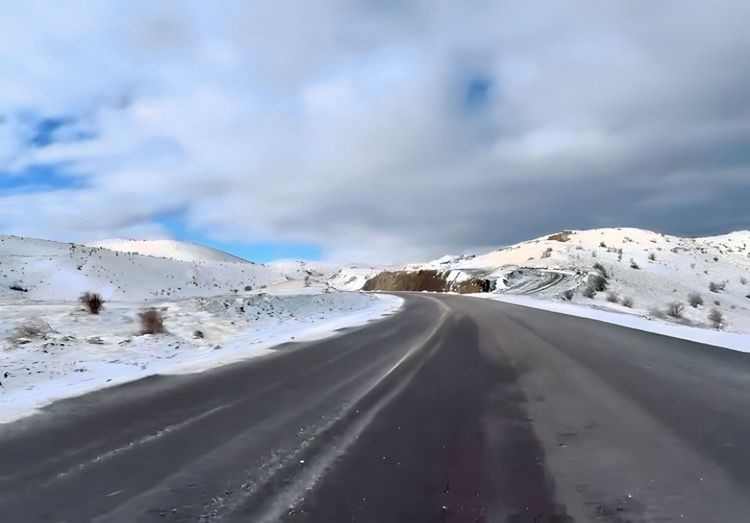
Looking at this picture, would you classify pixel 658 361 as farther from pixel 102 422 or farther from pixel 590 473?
pixel 102 422

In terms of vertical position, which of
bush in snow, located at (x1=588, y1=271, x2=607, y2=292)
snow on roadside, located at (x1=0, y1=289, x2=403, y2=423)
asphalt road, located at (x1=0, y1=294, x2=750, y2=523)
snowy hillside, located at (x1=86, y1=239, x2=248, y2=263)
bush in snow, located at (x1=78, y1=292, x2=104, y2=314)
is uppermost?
snowy hillside, located at (x1=86, y1=239, x2=248, y2=263)

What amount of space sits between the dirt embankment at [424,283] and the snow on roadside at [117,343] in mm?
34758

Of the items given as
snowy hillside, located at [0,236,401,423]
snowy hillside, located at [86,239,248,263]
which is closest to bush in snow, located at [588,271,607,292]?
snowy hillside, located at [0,236,401,423]

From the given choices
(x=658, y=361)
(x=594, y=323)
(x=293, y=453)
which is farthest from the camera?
(x=594, y=323)

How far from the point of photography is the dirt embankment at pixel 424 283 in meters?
55.7

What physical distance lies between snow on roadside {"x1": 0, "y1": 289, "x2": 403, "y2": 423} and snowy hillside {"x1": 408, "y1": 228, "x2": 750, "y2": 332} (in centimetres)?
1974

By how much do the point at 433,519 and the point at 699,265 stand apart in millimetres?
61536

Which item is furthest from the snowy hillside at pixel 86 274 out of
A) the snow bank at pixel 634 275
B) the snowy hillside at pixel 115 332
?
the snow bank at pixel 634 275

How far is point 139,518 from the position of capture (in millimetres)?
3758

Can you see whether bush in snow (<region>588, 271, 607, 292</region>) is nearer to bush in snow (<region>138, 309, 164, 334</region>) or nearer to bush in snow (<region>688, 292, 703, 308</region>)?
bush in snow (<region>688, 292, 703, 308</region>)

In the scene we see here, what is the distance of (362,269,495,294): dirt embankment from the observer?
183 feet

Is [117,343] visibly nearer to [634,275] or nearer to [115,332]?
[115,332]

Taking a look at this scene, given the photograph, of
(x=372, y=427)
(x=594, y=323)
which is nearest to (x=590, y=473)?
(x=372, y=427)

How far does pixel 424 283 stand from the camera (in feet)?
228
